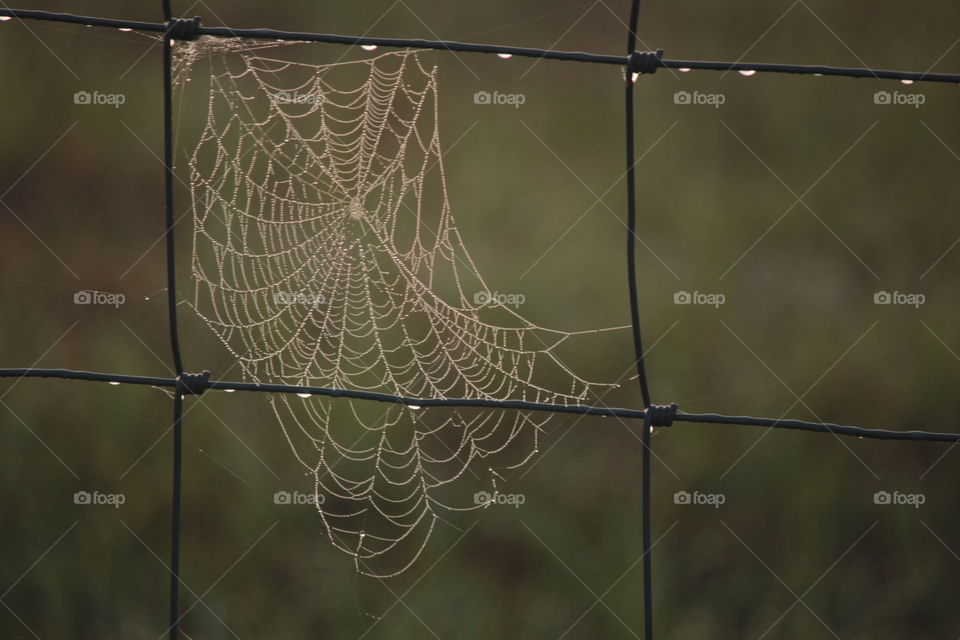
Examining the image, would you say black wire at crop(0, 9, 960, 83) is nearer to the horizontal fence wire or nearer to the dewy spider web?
the horizontal fence wire

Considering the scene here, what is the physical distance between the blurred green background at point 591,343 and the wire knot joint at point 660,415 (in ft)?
3.48

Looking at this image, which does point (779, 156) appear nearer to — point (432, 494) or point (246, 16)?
point (432, 494)

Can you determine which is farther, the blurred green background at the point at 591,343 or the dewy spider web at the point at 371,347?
the blurred green background at the point at 591,343

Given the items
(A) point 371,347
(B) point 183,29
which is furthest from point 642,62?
(A) point 371,347

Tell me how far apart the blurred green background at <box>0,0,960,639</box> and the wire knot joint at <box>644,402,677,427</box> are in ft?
3.48

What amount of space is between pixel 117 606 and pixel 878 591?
1.56 meters

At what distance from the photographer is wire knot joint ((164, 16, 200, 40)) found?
0.92m

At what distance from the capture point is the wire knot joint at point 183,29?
922 mm

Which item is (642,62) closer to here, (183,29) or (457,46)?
(457,46)

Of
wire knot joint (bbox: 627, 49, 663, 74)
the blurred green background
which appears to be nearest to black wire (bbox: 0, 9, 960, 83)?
wire knot joint (bbox: 627, 49, 663, 74)

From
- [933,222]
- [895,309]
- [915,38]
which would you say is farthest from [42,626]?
[915,38]

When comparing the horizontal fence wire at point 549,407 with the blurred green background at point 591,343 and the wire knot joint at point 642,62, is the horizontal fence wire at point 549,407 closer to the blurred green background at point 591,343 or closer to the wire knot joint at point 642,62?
the wire knot joint at point 642,62

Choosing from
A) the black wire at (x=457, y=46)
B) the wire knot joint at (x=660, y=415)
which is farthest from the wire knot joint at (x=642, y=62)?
the wire knot joint at (x=660, y=415)

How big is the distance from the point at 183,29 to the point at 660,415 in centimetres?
59
